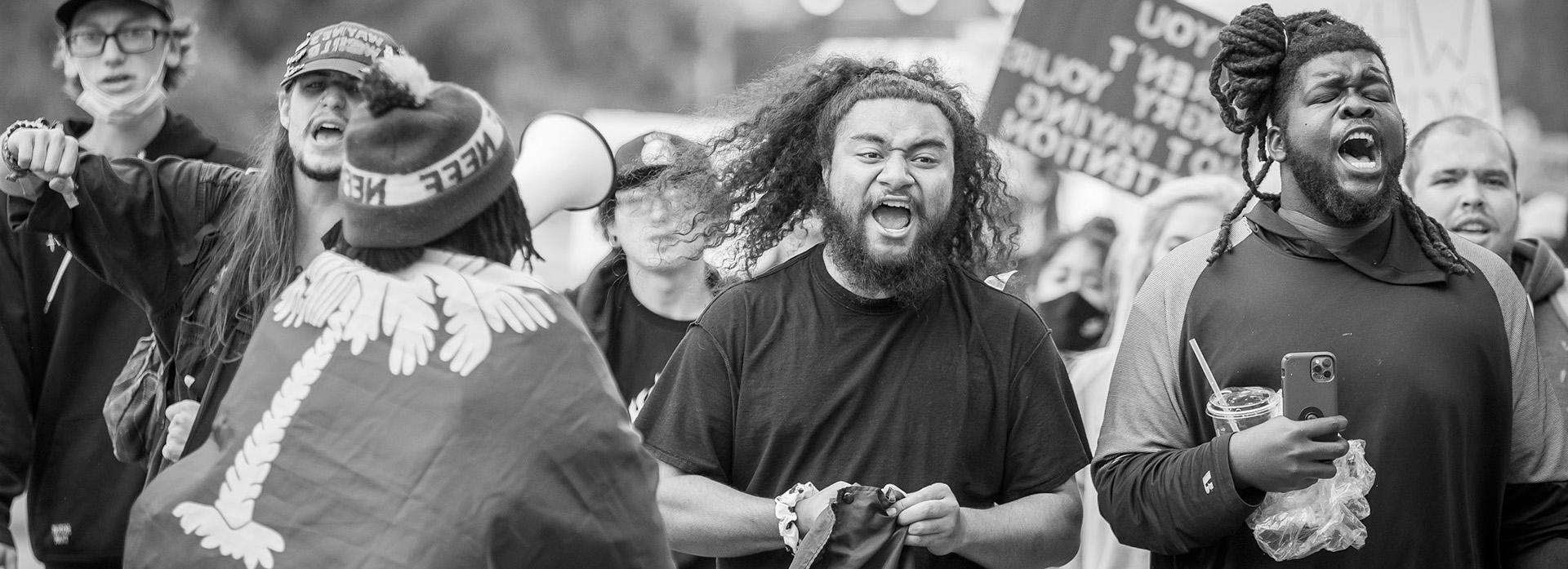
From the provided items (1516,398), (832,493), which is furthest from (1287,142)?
(832,493)

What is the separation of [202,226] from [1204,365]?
2426 millimetres

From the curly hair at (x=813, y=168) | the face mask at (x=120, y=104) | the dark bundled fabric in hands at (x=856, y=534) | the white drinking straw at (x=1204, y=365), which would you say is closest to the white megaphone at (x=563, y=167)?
the curly hair at (x=813, y=168)

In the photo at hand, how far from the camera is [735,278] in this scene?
4.39m

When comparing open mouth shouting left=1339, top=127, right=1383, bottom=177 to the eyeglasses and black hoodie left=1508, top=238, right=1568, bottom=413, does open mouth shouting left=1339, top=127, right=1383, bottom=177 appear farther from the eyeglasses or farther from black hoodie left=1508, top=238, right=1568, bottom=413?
the eyeglasses

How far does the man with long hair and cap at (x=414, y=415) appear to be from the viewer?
2875 mm

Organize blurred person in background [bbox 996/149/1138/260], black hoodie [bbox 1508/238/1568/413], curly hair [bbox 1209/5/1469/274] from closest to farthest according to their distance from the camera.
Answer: curly hair [bbox 1209/5/1469/274], black hoodie [bbox 1508/238/1568/413], blurred person in background [bbox 996/149/1138/260]

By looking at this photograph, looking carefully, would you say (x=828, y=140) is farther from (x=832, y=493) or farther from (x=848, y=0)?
(x=848, y=0)

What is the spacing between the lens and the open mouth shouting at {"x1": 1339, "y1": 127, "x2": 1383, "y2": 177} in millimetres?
3793

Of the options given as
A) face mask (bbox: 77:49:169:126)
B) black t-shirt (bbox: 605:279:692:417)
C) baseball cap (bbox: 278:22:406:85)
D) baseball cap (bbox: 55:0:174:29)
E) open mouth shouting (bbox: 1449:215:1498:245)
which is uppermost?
open mouth shouting (bbox: 1449:215:1498:245)

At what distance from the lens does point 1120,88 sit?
696cm

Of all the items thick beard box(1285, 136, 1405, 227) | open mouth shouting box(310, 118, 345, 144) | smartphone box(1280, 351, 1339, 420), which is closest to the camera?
smartphone box(1280, 351, 1339, 420)

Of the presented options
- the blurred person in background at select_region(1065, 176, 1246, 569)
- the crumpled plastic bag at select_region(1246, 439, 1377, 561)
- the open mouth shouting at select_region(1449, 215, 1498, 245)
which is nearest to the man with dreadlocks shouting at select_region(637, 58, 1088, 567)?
the crumpled plastic bag at select_region(1246, 439, 1377, 561)

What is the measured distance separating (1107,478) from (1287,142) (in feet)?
2.80

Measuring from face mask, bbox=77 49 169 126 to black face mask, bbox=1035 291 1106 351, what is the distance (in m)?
3.26
